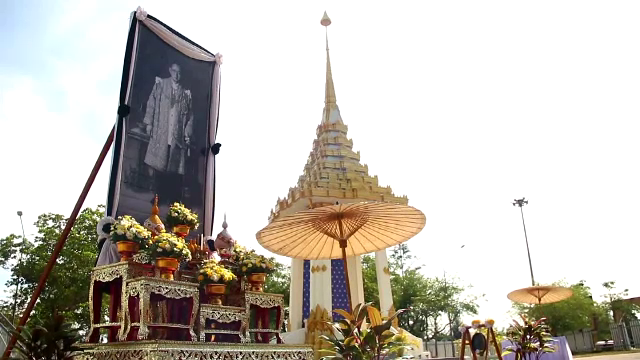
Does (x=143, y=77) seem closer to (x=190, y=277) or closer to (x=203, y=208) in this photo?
(x=203, y=208)

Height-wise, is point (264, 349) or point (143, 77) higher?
point (143, 77)

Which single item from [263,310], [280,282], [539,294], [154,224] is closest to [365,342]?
[263,310]

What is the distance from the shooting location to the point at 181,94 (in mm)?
8922

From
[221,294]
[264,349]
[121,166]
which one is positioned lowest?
[264,349]

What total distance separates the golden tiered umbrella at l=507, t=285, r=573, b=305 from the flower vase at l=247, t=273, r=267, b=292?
10.00 metres

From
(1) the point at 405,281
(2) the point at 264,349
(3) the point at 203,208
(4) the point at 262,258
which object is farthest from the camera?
(1) the point at 405,281

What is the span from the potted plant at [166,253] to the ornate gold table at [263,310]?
1.09 meters

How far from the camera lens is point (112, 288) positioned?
612 cm

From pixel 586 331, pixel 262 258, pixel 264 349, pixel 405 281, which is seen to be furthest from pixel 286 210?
pixel 586 331

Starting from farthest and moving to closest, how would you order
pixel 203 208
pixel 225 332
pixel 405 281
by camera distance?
pixel 405 281 < pixel 203 208 < pixel 225 332

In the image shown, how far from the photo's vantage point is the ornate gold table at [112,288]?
18.9 feet

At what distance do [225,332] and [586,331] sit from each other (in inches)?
1333

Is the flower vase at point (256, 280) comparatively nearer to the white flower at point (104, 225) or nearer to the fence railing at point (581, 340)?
the white flower at point (104, 225)

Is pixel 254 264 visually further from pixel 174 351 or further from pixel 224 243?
pixel 174 351
